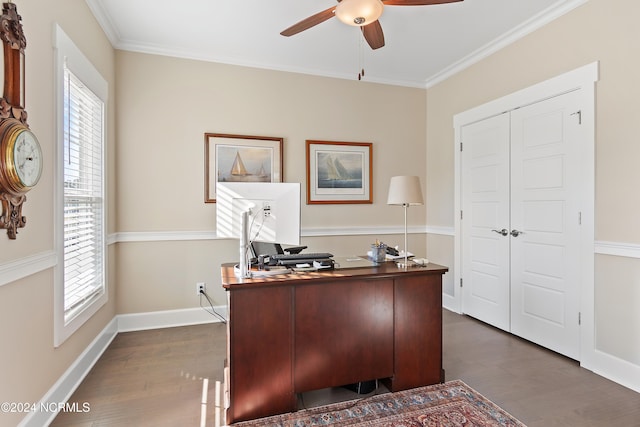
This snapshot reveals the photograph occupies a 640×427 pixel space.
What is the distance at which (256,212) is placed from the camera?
2088mm

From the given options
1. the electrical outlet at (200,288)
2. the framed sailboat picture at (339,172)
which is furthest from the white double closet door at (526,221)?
the electrical outlet at (200,288)

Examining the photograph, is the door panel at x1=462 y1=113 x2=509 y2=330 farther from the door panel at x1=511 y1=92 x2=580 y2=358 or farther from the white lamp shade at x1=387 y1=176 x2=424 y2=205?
the white lamp shade at x1=387 y1=176 x2=424 y2=205

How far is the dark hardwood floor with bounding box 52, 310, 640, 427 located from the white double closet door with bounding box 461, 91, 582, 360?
301 mm

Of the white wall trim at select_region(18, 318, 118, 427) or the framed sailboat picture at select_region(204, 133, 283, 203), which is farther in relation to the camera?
the framed sailboat picture at select_region(204, 133, 283, 203)

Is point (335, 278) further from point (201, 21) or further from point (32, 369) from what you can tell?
point (201, 21)

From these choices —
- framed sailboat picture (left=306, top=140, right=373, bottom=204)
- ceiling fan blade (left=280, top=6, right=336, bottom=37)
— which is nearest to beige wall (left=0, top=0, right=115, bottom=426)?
ceiling fan blade (left=280, top=6, right=336, bottom=37)

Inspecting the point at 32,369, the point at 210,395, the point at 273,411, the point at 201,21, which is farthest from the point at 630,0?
the point at 32,369

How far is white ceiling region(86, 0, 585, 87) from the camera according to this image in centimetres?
281

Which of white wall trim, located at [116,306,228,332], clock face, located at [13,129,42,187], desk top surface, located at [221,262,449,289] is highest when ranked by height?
clock face, located at [13,129,42,187]

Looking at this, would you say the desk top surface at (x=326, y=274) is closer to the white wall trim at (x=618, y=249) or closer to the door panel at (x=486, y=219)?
the white wall trim at (x=618, y=249)

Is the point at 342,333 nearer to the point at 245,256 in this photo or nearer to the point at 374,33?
the point at 245,256

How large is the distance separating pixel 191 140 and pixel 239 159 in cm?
53

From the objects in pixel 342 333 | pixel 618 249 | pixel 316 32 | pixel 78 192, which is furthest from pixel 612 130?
pixel 78 192

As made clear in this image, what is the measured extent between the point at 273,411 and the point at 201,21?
10.3 feet
